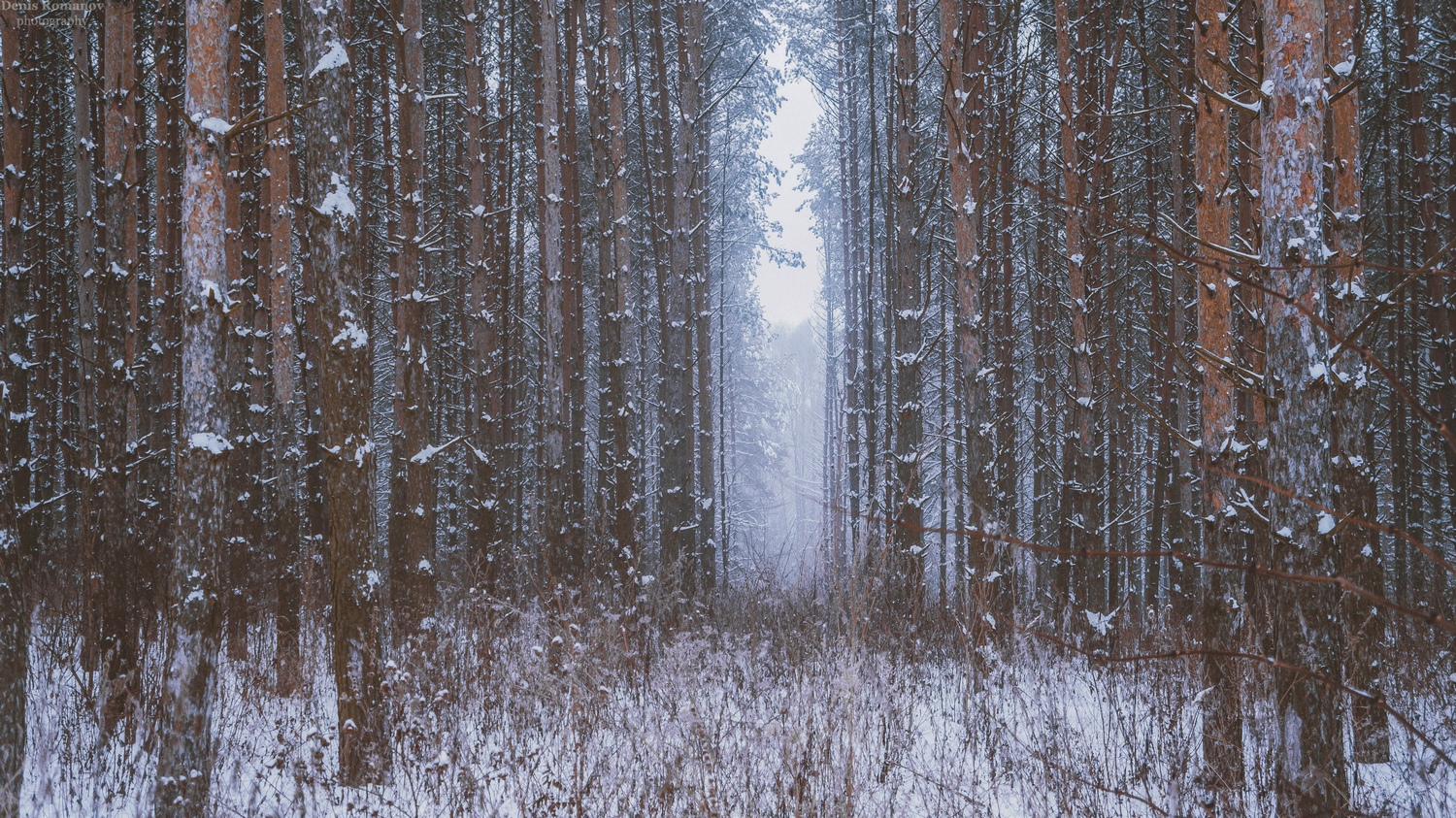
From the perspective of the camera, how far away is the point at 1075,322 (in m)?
8.01

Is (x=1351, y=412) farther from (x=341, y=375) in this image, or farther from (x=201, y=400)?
(x=201, y=400)

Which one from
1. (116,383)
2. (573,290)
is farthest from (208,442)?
(573,290)

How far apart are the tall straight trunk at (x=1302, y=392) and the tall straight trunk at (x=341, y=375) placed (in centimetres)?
445

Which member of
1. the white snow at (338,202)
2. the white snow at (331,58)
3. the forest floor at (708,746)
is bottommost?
the forest floor at (708,746)

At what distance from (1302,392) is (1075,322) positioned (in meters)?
5.13

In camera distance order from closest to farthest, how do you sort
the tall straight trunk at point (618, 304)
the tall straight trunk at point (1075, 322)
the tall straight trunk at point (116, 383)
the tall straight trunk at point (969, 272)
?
the tall straight trunk at point (116, 383) → the tall straight trunk at point (969, 272) → the tall straight trunk at point (1075, 322) → the tall straight trunk at point (618, 304)

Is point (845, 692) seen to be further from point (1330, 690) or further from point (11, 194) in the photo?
point (11, 194)

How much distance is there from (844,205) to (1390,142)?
10.7 metres

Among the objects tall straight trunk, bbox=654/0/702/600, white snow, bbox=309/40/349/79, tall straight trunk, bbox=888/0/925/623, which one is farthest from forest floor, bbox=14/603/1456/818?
white snow, bbox=309/40/349/79

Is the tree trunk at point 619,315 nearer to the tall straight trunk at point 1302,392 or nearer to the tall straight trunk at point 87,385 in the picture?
the tall straight trunk at point 87,385

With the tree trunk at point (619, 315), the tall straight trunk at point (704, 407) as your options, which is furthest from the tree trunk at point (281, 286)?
the tall straight trunk at point (704, 407)

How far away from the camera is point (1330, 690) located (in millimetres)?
3170

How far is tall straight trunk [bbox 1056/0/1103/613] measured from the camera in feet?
25.4

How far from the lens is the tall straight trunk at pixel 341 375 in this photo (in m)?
4.60
